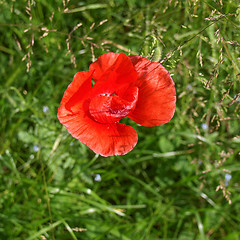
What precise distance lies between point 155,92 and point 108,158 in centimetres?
95

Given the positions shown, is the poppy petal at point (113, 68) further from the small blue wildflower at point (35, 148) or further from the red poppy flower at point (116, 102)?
the small blue wildflower at point (35, 148)

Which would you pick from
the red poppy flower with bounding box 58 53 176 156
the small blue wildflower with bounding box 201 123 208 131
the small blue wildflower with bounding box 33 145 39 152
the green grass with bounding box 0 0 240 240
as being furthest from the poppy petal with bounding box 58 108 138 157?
the small blue wildflower with bounding box 201 123 208 131

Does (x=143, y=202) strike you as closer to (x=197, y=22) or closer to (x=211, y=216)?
(x=211, y=216)

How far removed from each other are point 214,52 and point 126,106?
0.78 metres

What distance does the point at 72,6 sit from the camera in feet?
7.51

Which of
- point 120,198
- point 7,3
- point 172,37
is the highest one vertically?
point 7,3

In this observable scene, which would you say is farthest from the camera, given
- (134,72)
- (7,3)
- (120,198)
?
(120,198)

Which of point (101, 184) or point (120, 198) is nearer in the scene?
point (101, 184)

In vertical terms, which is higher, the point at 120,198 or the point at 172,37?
the point at 172,37

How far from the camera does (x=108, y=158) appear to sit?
2215 mm

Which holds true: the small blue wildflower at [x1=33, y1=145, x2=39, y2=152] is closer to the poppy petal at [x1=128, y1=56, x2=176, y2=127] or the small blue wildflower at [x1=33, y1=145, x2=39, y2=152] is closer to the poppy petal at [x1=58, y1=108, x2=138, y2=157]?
the poppy petal at [x1=58, y1=108, x2=138, y2=157]

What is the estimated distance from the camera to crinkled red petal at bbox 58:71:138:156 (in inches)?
51.2

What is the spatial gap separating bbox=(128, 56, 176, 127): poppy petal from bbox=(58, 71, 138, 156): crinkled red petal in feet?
0.39

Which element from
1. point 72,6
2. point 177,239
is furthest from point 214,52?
point 177,239
